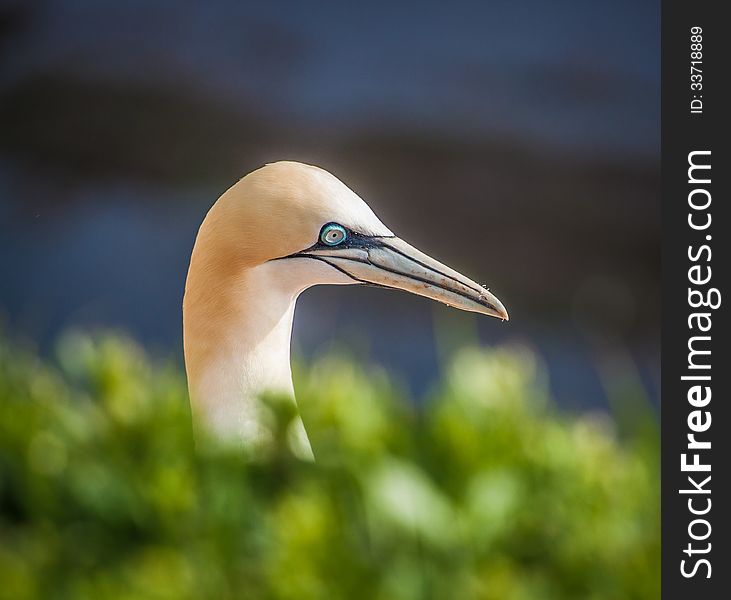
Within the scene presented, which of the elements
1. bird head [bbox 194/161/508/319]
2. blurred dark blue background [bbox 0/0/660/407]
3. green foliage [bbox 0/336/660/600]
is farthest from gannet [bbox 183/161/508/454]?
blurred dark blue background [bbox 0/0/660/407]

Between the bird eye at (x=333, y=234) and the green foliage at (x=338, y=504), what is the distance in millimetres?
302

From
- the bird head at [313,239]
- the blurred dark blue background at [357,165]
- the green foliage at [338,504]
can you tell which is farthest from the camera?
the blurred dark blue background at [357,165]

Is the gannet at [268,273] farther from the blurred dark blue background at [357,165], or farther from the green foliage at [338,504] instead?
the blurred dark blue background at [357,165]

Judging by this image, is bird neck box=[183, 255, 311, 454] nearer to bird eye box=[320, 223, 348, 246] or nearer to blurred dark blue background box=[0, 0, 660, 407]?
bird eye box=[320, 223, 348, 246]

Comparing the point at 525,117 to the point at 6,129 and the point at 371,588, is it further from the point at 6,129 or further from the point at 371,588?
the point at 371,588

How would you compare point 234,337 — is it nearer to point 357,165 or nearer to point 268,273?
point 268,273

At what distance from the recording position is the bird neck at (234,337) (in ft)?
6.95

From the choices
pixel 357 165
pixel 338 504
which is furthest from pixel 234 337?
pixel 357 165

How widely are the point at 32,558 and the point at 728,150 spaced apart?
1.34 meters

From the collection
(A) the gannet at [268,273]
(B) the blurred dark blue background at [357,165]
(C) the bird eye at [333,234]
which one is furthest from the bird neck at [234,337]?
(B) the blurred dark blue background at [357,165]

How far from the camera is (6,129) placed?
14.8ft

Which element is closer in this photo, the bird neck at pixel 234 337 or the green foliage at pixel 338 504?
the green foliage at pixel 338 504

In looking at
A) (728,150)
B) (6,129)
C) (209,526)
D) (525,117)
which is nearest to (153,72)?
(6,129)

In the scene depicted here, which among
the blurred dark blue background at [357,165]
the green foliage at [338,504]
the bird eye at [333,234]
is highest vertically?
the blurred dark blue background at [357,165]
